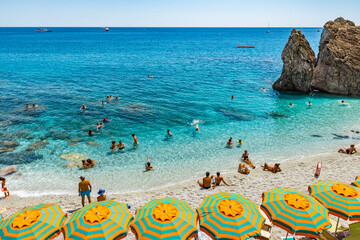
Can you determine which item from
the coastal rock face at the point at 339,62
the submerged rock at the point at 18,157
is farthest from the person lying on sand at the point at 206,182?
the coastal rock face at the point at 339,62

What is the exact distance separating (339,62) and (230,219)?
36767 mm

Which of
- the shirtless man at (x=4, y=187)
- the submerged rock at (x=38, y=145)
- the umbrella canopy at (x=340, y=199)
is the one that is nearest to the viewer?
the umbrella canopy at (x=340, y=199)

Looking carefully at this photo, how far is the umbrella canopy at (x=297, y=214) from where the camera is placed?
8.09 meters

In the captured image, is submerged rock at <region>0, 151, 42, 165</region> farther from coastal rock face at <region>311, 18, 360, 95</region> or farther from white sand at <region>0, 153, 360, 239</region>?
coastal rock face at <region>311, 18, 360, 95</region>

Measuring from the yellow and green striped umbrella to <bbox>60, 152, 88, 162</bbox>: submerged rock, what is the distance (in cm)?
1342

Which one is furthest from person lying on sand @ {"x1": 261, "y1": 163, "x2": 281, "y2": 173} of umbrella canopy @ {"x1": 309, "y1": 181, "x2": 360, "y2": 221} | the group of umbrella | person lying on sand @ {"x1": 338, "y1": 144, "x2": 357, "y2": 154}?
the group of umbrella

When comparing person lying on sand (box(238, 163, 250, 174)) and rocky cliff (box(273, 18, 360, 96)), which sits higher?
rocky cliff (box(273, 18, 360, 96))

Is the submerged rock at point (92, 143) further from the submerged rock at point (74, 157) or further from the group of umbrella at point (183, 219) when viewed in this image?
the group of umbrella at point (183, 219)

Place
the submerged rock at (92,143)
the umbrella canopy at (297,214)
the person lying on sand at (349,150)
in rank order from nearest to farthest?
the umbrella canopy at (297,214), the person lying on sand at (349,150), the submerged rock at (92,143)

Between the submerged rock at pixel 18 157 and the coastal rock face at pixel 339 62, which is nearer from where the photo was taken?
the submerged rock at pixel 18 157

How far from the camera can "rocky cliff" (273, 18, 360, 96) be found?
115 feet

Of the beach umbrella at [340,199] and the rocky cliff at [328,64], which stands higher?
the rocky cliff at [328,64]

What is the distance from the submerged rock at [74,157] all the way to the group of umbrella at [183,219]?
Result: 10433mm

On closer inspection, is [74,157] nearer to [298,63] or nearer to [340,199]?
[340,199]
